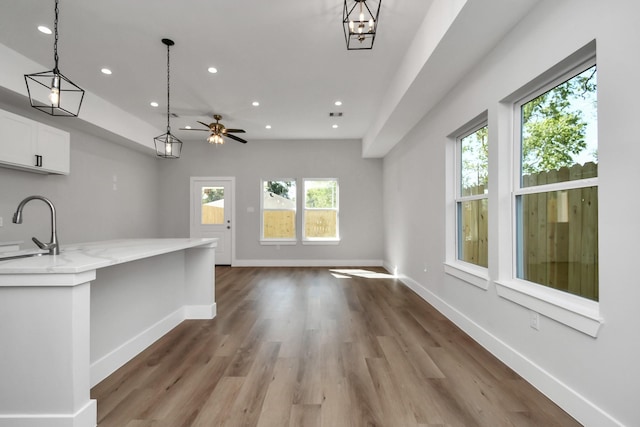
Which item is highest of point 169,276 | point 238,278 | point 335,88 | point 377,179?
point 335,88

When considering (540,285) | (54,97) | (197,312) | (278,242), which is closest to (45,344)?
(54,97)

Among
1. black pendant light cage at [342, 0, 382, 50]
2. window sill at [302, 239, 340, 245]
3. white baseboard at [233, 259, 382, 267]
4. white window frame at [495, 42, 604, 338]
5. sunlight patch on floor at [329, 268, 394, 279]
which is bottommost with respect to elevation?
sunlight patch on floor at [329, 268, 394, 279]

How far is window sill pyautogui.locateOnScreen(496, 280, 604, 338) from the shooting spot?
1.62 m

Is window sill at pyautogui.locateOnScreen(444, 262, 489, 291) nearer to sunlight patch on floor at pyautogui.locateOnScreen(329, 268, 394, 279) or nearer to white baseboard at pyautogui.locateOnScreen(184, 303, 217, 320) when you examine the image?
sunlight patch on floor at pyautogui.locateOnScreen(329, 268, 394, 279)

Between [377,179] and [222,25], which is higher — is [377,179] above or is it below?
below

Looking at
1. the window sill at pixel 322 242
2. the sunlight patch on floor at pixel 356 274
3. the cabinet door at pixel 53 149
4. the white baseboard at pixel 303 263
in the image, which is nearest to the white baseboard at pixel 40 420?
the cabinet door at pixel 53 149

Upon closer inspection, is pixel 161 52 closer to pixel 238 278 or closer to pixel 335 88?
pixel 335 88

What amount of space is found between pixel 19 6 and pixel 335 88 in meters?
3.22

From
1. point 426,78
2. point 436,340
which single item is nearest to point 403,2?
point 426,78

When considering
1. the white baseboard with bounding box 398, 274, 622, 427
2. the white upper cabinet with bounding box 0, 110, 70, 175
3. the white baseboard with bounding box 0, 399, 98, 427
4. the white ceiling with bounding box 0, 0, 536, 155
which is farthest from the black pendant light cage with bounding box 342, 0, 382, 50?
the white upper cabinet with bounding box 0, 110, 70, 175

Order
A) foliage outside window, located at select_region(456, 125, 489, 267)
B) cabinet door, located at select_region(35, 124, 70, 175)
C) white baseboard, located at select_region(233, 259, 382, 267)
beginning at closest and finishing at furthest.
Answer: foliage outside window, located at select_region(456, 125, 489, 267) → cabinet door, located at select_region(35, 124, 70, 175) → white baseboard, located at select_region(233, 259, 382, 267)

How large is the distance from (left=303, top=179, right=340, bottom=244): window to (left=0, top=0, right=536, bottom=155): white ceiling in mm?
2171

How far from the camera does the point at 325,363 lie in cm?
231

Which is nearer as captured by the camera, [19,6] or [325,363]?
[325,363]
